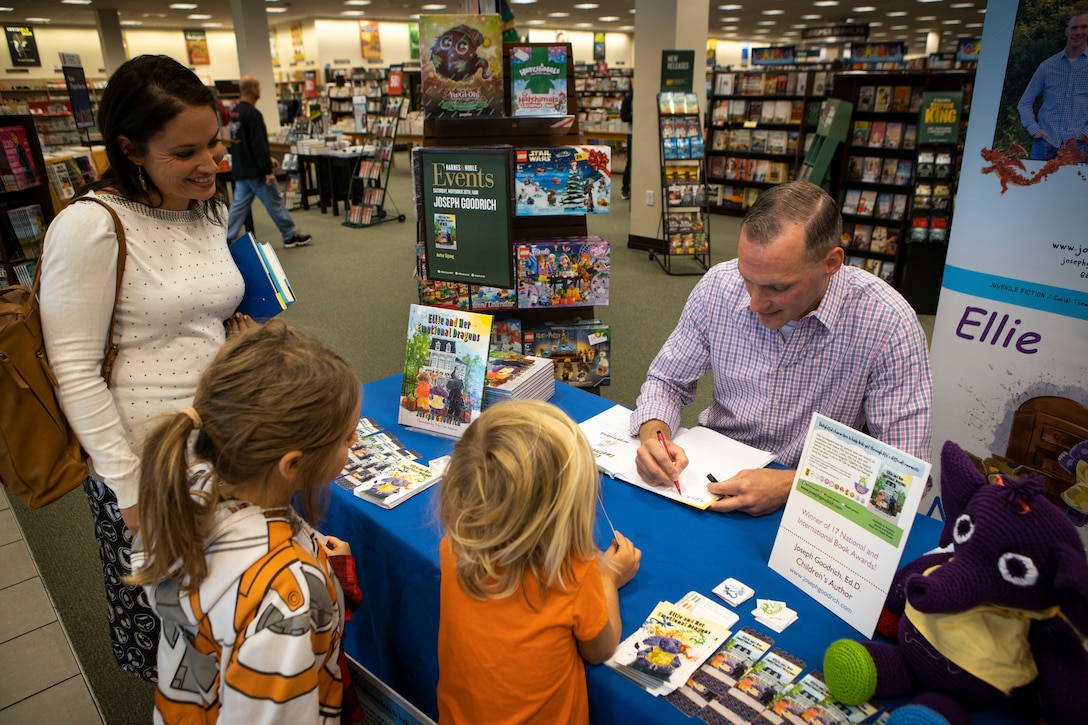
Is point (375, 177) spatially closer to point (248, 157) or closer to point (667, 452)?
point (248, 157)

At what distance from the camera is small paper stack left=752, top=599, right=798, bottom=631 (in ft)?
3.76

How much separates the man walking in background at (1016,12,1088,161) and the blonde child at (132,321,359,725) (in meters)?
2.36

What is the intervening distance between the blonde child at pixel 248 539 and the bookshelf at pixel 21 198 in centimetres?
449

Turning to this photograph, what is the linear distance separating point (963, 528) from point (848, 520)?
26cm

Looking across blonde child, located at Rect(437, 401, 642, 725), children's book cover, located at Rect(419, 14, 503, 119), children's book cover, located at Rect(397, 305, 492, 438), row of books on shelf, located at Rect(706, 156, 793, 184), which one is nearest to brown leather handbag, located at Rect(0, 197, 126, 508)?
children's book cover, located at Rect(397, 305, 492, 438)

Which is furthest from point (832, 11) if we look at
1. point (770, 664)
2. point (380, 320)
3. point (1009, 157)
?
point (770, 664)

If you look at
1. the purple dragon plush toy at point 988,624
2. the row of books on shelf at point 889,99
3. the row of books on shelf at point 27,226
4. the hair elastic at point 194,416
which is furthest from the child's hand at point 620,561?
the row of books on shelf at point 889,99

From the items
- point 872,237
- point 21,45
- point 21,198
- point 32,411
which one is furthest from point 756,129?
point 21,45

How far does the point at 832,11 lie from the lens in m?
15.7

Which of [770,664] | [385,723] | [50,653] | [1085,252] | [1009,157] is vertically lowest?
[50,653]

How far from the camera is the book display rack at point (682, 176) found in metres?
6.46

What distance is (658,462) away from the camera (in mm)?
1581

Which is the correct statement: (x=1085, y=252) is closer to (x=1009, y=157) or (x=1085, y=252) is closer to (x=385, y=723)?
(x=1009, y=157)

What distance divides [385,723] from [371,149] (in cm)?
942
